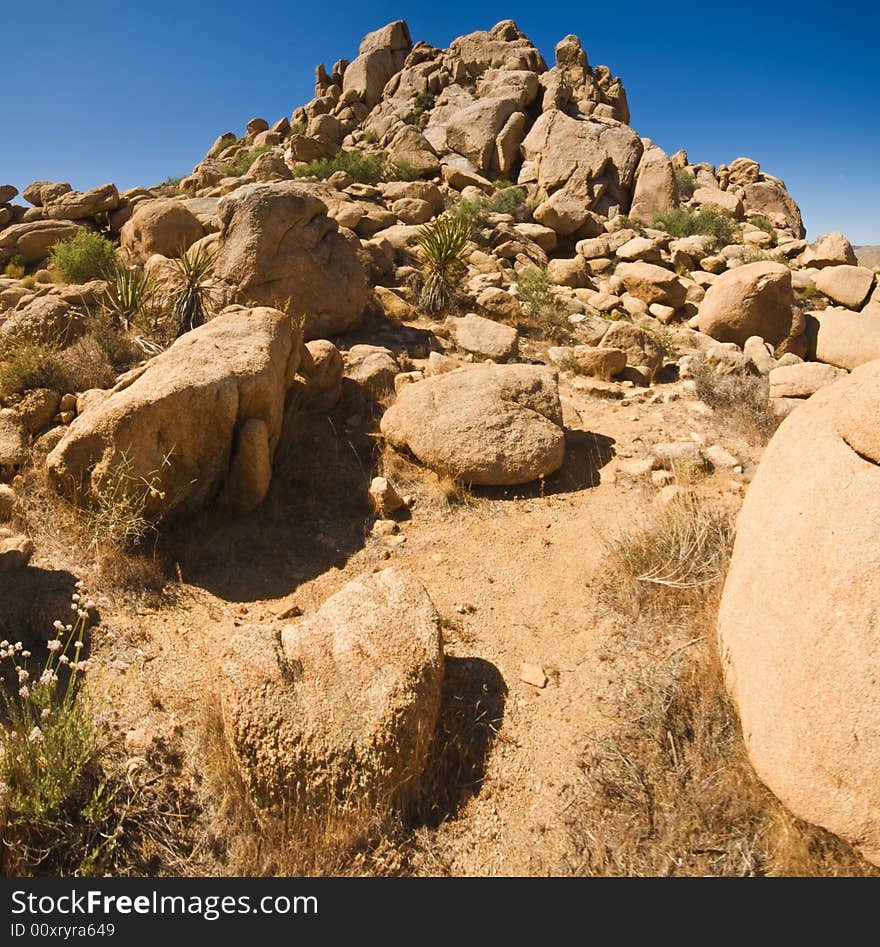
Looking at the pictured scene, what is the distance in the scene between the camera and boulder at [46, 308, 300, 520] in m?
4.41

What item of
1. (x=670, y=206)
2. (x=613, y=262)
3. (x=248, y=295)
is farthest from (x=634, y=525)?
(x=670, y=206)

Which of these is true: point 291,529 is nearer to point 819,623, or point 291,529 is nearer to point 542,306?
point 819,623

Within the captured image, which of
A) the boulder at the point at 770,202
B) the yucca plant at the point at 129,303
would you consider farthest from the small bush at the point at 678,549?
the boulder at the point at 770,202

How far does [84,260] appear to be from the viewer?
9336mm

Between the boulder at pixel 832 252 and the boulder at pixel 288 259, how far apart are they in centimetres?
1200

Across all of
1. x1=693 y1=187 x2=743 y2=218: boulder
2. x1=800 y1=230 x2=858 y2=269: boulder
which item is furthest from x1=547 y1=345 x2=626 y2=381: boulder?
x1=693 y1=187 x2=743 y2=218: boulder

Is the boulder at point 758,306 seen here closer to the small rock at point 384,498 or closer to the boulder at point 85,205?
the small rock at point 384,498

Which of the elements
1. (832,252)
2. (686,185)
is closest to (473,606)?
(832,252)

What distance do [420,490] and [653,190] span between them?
18063 mm

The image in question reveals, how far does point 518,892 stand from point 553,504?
3367 millimetres

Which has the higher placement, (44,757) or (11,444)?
(11,444)

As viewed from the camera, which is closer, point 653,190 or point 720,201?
point 653,190

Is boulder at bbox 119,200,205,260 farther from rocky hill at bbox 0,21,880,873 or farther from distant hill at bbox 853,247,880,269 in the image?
distant hill at bbox 853,247,880,269

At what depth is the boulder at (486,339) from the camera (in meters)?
8.55
